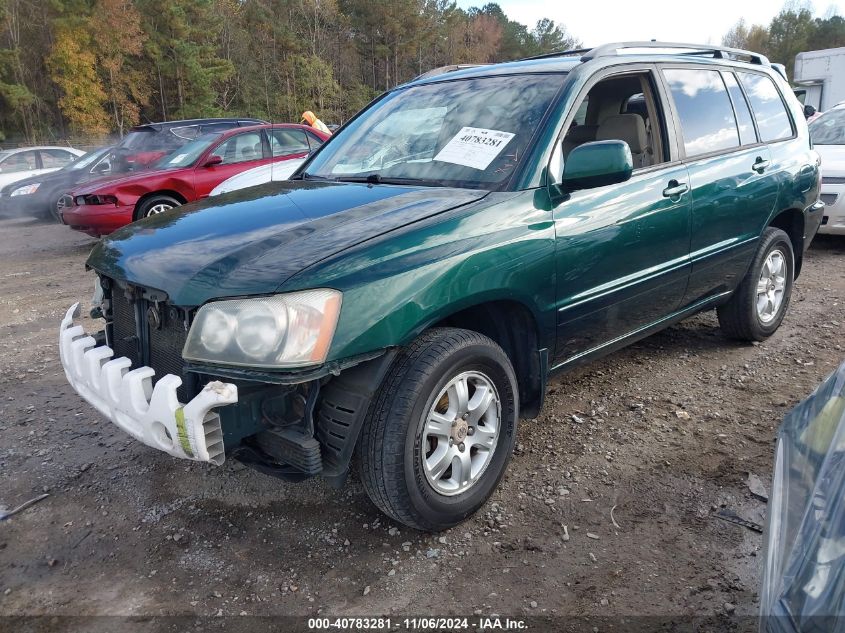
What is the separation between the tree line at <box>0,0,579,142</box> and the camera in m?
33.1

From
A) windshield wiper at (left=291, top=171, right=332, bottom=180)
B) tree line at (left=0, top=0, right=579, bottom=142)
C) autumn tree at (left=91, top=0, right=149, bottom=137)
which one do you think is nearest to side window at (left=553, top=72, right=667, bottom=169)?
windshield wiper at (left=291, top=171, right=332, bottom=180)

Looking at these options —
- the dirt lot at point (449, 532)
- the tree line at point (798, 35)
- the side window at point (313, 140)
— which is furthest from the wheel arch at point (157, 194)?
the tree line at point (798, 35)

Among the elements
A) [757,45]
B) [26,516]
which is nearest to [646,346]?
[26,516]

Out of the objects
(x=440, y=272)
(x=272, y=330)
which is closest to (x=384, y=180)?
(x=440, y=272)

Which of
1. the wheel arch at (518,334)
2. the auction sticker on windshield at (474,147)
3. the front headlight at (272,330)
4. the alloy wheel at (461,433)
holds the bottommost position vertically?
the alloy wheel at (461,433)

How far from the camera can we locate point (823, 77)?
18453 mm

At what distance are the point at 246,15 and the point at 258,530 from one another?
152 feet

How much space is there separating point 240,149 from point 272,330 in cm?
814

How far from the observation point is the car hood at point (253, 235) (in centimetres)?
234

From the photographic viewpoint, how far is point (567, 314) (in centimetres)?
302

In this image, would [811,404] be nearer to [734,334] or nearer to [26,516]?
[734,334]

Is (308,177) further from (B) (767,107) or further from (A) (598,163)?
(B) (767,107)

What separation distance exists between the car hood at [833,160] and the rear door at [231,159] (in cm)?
708

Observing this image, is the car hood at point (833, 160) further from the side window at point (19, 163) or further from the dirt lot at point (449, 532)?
the side window at point (19, 163)
